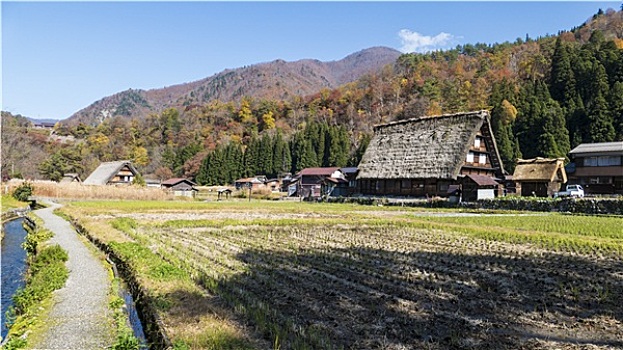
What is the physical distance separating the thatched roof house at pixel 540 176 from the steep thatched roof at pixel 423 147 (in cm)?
667

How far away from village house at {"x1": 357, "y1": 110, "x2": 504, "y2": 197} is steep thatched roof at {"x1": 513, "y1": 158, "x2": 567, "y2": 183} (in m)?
2.74

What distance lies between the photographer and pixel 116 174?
51125 mm

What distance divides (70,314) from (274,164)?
61331mm

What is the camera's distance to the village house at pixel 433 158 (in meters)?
32.2

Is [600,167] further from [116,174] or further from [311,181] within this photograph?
[116,174]

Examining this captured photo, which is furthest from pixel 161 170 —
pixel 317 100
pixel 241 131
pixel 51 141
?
pixel 317 100

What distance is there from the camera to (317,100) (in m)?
85.4

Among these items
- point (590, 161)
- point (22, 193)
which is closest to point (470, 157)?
point (590, 161)

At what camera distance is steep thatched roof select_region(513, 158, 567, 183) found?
35.9m

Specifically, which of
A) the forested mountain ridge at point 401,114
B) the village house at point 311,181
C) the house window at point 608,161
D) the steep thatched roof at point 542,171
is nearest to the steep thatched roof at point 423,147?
the steep thatched roof at point 542,171

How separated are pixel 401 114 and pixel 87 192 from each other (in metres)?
47.2

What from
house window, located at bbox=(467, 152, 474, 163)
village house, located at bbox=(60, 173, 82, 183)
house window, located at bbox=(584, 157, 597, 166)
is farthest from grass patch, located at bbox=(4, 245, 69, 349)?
village house, located at bbox=(60, 173, 82, 183)

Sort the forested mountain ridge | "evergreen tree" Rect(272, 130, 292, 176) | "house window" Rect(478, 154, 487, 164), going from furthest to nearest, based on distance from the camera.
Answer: "evergreen tree" Rect(272, 130, 292, 176) → the forested mountain ridge → "house window" Rect(478, 154, 487, 164)

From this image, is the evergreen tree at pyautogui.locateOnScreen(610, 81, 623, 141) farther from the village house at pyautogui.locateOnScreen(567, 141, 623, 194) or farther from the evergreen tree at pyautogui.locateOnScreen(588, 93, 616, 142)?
the village house at pyautogui.locateOnScreen(567, 141, 623, 194)
